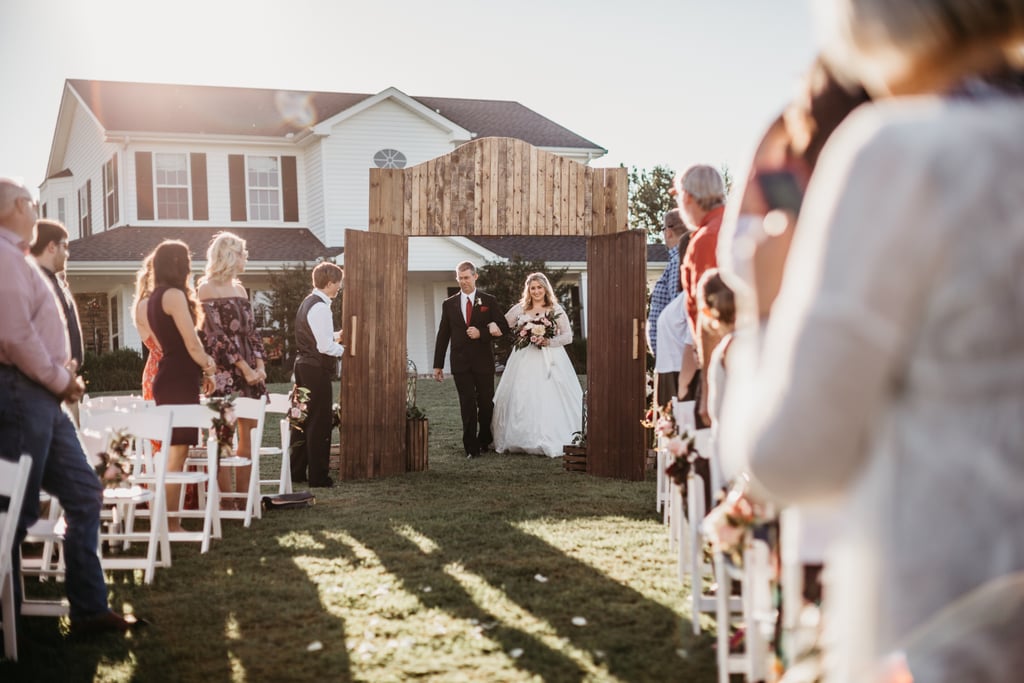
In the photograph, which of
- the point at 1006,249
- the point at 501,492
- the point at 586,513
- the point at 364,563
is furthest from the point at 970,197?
the point at 501,492

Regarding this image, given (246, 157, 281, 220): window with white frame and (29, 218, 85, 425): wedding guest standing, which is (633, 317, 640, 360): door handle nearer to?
(29, 218, 85, 425): wedding guest standing

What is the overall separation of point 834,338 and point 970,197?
0.77 feet

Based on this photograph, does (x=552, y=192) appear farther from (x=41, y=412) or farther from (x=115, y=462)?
(x=41, y=412)

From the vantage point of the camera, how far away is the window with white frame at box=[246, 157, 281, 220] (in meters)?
27.8

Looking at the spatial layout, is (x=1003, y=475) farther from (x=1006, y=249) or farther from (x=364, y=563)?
(x=364, y=563)

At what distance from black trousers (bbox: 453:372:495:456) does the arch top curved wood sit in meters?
2.20

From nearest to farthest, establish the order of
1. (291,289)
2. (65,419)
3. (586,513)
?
(65,419) < (586,513) < (291,289)

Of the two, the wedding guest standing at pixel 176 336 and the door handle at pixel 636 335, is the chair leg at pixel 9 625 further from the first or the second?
the door handle at pixel 636 335

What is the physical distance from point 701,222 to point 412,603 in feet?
9.22

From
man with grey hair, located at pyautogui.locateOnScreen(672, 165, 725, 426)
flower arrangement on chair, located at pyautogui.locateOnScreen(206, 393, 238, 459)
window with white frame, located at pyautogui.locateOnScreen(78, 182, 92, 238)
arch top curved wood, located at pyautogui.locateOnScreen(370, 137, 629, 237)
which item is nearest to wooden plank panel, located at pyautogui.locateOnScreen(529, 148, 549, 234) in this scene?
arch top curved wood, located at pyautogui.locateOnScreen(370, 137, 629, 237)

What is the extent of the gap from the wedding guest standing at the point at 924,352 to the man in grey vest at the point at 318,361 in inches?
365

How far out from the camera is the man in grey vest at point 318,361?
10555 millimetres

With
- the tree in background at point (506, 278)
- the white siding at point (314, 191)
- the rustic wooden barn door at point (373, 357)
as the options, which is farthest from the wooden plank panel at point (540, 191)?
the white siding at point (314, 191)

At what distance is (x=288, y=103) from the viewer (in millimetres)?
29984
